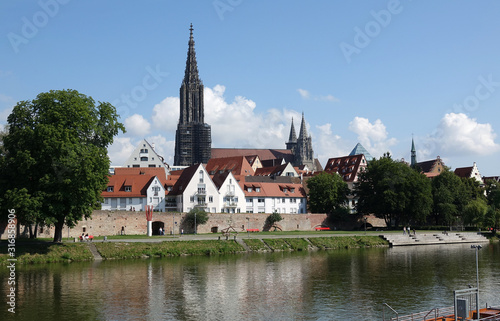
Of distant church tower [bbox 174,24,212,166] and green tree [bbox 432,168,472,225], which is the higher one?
distant church tower [bbox 174,24,212,166]

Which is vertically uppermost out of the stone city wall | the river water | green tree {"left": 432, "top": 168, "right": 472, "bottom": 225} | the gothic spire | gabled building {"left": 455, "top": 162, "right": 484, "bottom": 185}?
the gothic spire

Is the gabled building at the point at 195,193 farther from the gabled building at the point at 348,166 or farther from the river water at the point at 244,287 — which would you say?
the gabled building at the point at 348,166

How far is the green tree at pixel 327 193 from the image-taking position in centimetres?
10769

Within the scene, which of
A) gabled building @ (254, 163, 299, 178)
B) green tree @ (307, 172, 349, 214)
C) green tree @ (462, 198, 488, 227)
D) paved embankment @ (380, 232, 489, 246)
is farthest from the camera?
gabled building @ (254, 163, 299, 178)

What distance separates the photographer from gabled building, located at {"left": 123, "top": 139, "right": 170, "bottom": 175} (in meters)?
148

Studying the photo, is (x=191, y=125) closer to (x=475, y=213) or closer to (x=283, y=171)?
(x=283, y=171)

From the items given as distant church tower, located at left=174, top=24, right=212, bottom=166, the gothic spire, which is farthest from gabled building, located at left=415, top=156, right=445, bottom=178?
the gothic spire

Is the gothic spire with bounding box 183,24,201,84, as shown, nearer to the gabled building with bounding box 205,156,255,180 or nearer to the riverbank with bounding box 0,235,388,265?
the gabled building with bounding box 205,156,255,180

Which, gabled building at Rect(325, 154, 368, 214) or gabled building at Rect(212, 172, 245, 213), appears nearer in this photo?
gabled building at Rect(212, 172, 245, 213)

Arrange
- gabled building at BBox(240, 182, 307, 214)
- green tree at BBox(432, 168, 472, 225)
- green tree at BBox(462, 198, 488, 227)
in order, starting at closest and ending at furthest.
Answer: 1. green tree at BBox(462, 198, 488, 227)
2. green tree at BBox(432, 168, 472, 225)
3. gabled building at BBox(240, 182, 307, 214)

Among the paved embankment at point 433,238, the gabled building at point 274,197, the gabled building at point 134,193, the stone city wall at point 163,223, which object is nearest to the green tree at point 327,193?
the stone city wall at point 163,223

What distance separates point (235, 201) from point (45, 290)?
217 ft

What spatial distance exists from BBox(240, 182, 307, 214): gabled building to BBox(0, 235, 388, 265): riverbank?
94.9ft

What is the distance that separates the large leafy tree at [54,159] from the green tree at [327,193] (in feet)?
185
